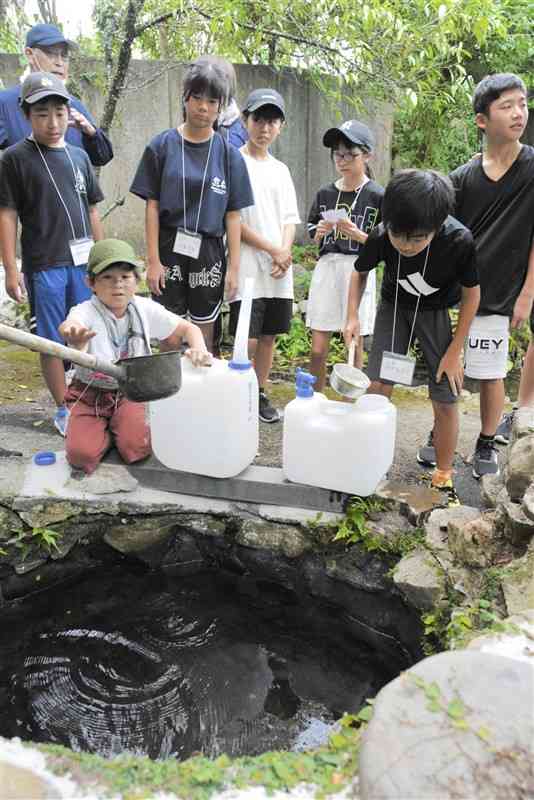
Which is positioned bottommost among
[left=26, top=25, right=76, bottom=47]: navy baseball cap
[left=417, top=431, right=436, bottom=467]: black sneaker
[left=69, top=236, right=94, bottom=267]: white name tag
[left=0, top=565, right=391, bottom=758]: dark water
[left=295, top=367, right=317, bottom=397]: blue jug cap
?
[left=0, top=565, right=391, bottom=758]: dark water

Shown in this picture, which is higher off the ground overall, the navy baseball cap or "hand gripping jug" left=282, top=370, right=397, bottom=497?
the navy baseball cap

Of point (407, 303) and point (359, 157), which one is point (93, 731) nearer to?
point (407, 303)

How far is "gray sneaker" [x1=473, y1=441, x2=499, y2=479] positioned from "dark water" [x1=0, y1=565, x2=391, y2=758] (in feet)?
3.83

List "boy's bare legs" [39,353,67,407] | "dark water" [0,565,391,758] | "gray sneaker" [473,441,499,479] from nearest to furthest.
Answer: "dark water" [0,565,391,758] < "gray sneaker" [473,441,499,479] < "boy's bare legs" [39,353,67,407]

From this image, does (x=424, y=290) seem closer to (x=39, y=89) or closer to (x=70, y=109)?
(x=39, y=89)

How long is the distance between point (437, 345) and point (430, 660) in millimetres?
1848

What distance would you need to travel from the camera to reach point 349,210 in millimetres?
4008

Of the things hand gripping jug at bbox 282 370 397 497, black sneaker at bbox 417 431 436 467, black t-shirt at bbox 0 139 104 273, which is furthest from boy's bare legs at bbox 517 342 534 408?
black t-shirt at bbox 0 139 104 273

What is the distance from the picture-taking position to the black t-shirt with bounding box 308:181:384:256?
4.00 metres

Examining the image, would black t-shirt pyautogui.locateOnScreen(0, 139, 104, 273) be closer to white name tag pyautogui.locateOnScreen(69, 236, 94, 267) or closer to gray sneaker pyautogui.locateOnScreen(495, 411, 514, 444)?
white name tag pyautogui.locateOnScreen(69, 236, 94, 267)

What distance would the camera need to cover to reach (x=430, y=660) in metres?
1.80

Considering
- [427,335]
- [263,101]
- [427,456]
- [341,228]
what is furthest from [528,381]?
[263,101]

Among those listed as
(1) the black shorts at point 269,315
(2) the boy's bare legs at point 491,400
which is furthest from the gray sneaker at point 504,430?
(1) the black shorts at point 269,315

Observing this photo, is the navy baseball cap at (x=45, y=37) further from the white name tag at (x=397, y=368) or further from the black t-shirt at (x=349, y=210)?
the white name tag at (x=397, y=368)
